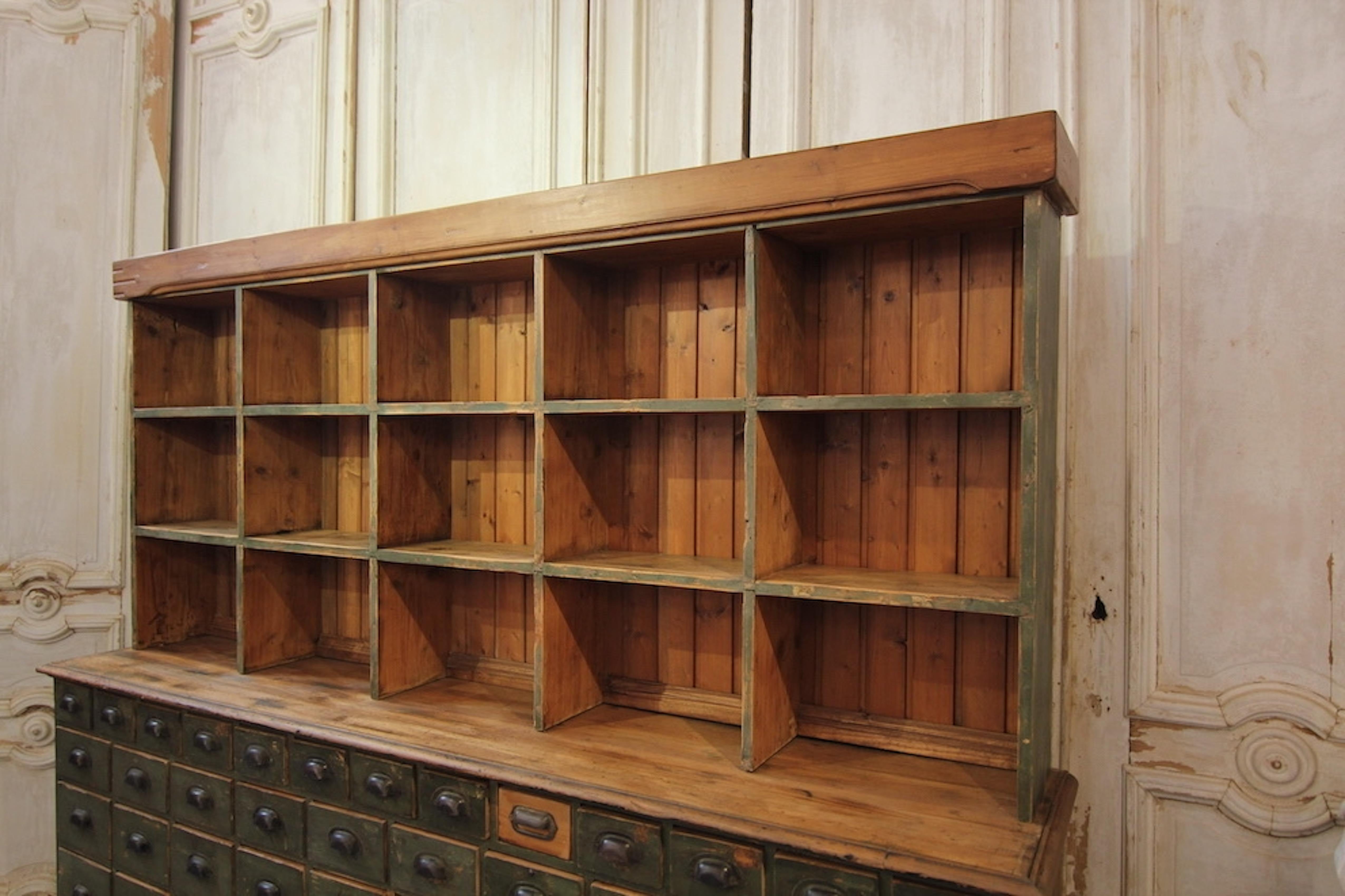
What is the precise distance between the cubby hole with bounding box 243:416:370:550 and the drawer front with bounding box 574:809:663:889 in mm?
1212

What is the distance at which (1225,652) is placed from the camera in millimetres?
1767

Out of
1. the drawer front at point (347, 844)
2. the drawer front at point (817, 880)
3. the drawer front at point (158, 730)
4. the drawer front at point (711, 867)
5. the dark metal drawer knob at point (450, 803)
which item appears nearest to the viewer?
the drawer front at point (817, 880)

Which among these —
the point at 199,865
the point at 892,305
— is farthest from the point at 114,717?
the point at 892,305

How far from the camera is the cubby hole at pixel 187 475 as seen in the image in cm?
279

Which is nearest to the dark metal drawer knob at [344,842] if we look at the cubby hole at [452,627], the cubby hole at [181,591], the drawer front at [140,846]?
the cubby hole at [452,627]

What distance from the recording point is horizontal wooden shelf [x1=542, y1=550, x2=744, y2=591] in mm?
1850

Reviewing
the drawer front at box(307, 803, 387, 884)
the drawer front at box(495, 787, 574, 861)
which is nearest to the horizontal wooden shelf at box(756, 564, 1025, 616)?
the drawer front at box(495, 787, 574, 861)

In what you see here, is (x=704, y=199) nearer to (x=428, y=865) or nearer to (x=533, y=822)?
(x=533, y=822)

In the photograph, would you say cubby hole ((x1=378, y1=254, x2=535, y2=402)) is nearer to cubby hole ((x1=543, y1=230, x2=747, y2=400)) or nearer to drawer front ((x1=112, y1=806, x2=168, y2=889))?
cubby hole ((x1=543, y1=230, x2=747, y2=400))

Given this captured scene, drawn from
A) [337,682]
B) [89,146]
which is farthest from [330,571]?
[89,146]

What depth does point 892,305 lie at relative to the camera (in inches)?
76.7

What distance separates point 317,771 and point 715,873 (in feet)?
3.59

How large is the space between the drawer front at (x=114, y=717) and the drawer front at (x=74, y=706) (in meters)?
0.03

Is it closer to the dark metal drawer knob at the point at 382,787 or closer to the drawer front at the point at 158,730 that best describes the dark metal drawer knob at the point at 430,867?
the dark metal drawer knob at the point at 382,787
